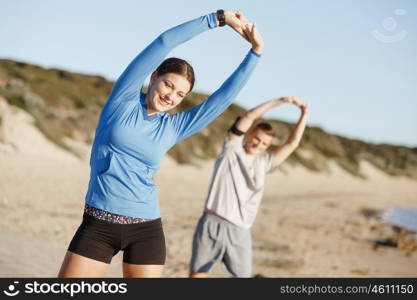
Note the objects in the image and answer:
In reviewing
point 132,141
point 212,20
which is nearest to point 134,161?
point 132,141

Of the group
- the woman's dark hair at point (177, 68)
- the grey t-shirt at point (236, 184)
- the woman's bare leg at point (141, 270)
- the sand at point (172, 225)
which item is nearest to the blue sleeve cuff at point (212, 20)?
the woman's dark hair at point (177, 68)

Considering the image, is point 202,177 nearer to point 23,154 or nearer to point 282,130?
point 23,154

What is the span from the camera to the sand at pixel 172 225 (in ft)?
24.0

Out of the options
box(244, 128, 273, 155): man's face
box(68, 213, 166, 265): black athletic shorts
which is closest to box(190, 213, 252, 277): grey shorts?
box(244, 128, 273, 155): man's face

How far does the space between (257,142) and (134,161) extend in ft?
6.42

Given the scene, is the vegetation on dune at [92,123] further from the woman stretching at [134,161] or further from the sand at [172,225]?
the woman stretching at [134,161]

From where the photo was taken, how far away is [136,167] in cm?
263

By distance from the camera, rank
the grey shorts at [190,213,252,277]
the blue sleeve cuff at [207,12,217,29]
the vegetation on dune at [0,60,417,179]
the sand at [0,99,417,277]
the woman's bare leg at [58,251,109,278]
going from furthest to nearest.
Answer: the vegetation on dune at [0,60,417,179]
the sand at [0,99,417,277]
the grey shorts at [190,213,252,277]
the blue sleeve cuff at [207,12,217,29]
the woman's bare leg at [58,251,109,278]

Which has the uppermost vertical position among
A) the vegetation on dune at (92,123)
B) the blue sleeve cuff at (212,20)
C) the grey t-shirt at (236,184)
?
the vegetation on dune at (92,123)

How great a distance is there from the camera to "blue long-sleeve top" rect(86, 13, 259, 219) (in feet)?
8.57

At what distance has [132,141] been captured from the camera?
2611mm

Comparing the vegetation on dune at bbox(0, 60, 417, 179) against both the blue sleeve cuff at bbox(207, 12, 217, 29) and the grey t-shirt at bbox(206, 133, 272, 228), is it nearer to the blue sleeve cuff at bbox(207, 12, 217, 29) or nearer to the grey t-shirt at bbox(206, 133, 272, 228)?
the grey t-shirt at bbox(206, 133, 272, 228)

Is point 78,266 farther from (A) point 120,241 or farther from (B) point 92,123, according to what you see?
(B) point 92,123

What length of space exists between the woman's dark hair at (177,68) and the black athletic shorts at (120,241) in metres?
0.73
